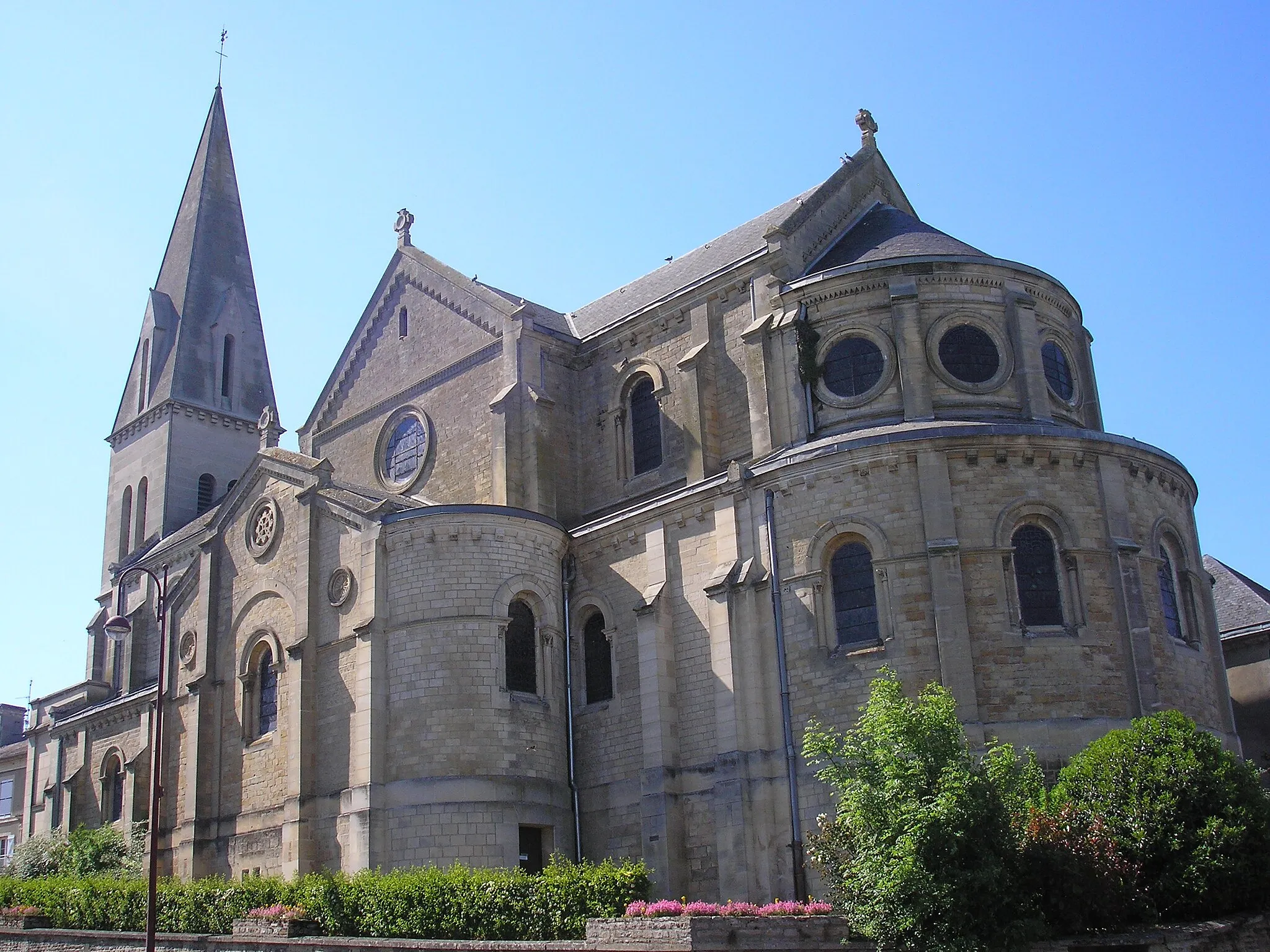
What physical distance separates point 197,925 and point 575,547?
11559 millimetres

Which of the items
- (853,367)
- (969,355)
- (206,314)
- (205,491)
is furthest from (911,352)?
(206,314)

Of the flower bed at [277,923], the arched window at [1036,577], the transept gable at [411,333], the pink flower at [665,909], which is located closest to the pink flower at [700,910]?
the pink flower at [665,909]

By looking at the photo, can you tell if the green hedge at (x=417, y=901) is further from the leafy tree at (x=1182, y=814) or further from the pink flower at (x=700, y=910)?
the leafy tree at (x=1182, y=814)

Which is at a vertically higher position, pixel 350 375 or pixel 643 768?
pixel 350 375

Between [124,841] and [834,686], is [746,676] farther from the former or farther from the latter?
[124,841]

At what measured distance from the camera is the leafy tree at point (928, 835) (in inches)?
695

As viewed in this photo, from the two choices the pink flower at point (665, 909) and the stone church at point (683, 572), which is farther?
the stone church at point (683, 572)

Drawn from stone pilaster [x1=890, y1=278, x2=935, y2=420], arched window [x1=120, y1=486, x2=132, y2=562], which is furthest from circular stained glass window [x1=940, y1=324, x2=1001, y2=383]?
arched window [x1=120, y1=486, x2=132, y2=562]

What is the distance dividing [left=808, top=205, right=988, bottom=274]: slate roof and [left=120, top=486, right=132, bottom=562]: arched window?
31.2 metres

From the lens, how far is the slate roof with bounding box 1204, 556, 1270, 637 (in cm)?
3503

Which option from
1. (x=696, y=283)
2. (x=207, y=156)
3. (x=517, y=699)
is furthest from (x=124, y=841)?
(x=207, y=156)

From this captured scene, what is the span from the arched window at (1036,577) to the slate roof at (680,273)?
9.99 meters

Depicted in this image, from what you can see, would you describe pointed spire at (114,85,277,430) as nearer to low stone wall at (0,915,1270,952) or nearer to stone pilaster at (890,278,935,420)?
stone pilaster at (890,278,935,420)

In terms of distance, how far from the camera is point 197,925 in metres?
26.1
